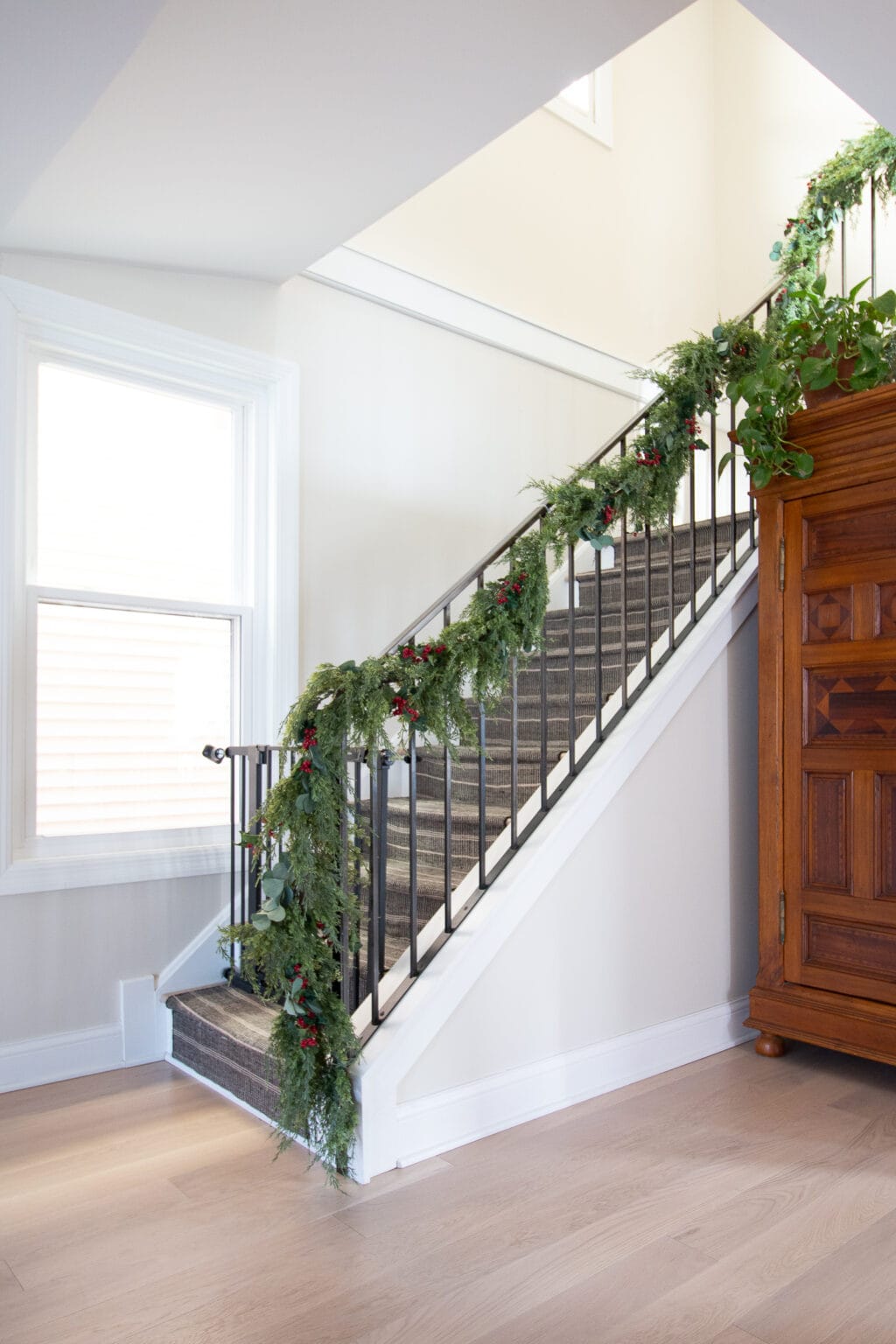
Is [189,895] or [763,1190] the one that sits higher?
[189,895]

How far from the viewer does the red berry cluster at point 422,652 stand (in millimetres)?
2387

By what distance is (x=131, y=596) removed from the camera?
327 centimetres

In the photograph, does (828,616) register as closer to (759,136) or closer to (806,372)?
(806,372)

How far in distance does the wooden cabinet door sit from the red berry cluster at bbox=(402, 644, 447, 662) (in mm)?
1228

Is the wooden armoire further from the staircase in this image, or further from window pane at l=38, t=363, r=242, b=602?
window pane at l=38, t=363, r=242, b=602

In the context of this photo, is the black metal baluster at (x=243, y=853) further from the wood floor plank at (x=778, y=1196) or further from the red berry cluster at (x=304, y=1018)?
the wood floor plank at (x=778, y=1196)

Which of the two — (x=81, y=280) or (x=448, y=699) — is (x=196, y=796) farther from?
(x=81, y=280)

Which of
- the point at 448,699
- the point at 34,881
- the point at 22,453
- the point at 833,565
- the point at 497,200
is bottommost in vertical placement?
the point at 34,881

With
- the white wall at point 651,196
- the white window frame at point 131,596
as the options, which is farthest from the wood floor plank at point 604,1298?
the white wall at point 651,196

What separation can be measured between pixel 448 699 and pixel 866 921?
1.40 m

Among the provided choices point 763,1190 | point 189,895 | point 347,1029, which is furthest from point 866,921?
point 189,895

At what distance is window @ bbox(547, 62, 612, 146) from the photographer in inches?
204

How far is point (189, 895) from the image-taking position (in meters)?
3.31

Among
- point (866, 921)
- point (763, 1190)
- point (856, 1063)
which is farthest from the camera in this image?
point (856, 1063)
